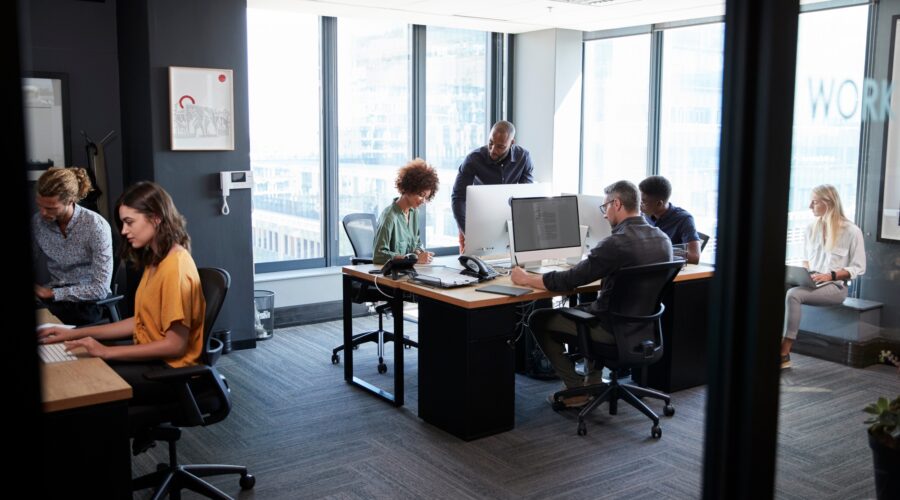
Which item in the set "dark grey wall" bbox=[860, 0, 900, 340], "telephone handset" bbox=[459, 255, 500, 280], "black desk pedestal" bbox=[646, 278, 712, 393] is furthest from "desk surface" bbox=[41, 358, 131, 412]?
"black desk pedestal" bbox=[646, 278, 712, 393]

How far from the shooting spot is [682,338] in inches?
172

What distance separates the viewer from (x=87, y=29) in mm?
4980

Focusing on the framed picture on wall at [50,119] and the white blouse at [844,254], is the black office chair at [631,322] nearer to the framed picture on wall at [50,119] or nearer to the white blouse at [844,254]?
the white blouse at [844,254]

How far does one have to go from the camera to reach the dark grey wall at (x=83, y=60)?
15.9ft

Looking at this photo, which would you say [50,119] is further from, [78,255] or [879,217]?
[879,217]

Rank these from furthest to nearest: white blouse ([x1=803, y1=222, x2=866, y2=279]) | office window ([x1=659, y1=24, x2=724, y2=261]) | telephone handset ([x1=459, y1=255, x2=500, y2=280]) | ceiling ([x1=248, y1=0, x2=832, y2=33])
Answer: office window ([x1=659, y1=24, x2=724, y2=261])
ceiling ([x1=248, y1=0, x2=832, y2=33])
telephone handset ([x1=459, y1=255, x2=500, y2=280])
white blouse ([x1=803, y1=222, x2=866, y2=279])

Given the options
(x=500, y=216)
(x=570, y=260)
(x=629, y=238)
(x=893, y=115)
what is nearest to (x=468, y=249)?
(x=500, y=216)

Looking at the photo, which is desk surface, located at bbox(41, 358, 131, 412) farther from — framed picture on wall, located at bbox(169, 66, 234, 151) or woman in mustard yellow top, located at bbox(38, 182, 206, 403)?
framed picture on wall, located at bbox(169, 66, 234, 151)

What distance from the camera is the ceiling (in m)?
5.39

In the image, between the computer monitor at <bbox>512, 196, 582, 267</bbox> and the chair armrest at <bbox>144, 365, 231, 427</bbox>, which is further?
the computer monitor at <bbox>512, 196, 582, 267</bbox>

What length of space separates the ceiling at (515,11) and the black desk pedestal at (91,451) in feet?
12.5

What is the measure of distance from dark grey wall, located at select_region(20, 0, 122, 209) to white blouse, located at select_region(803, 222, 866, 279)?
4.03m

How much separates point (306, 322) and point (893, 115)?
14.1 feet

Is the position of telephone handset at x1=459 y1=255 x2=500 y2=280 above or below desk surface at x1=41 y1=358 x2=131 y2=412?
above
